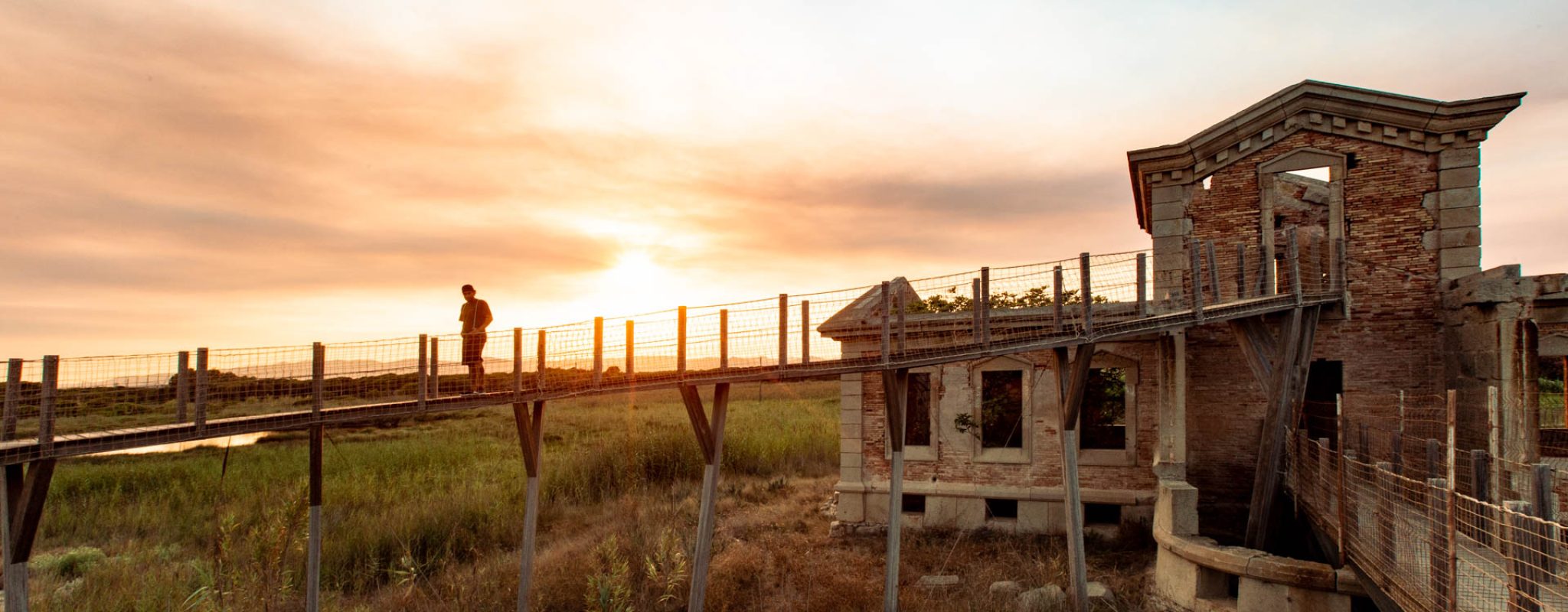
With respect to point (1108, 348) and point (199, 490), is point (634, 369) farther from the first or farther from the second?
point (199, 490)

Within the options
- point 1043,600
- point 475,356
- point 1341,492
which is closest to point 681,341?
point 475,356

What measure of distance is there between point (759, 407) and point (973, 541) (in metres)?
26.4

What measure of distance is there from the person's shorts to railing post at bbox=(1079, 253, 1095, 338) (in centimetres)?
824

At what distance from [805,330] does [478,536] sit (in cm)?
975

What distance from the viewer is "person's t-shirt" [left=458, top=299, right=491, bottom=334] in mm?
12148

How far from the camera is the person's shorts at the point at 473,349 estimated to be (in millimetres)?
11625

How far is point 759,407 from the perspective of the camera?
42125 mm

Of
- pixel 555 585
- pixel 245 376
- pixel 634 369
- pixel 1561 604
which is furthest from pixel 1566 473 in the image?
pixel 245 376

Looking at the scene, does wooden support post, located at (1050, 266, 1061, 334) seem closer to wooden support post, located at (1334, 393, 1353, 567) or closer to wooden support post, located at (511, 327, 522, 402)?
wooden support post, located at (1334, 393, 1353, 567)

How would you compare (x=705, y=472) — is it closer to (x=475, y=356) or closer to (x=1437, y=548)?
(x=475, y=356)

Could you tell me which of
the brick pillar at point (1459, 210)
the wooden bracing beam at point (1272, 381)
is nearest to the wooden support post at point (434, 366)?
the wooden bracing beam at point (1272, 381)

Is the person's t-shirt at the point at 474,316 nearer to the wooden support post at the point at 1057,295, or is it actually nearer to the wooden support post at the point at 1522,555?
the wooden support post at the point at 1057,295

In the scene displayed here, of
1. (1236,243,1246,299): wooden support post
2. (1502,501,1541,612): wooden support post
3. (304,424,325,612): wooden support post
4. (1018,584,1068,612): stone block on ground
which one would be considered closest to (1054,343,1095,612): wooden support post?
(1018,584,1068,612): stone block on ground

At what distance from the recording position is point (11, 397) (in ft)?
28.8
